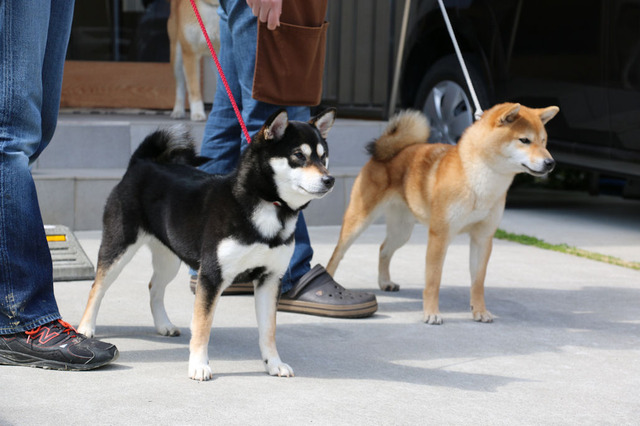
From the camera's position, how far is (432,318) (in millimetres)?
3402

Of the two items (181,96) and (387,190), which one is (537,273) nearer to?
(387,190)

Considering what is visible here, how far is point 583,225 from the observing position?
5742 millimetres

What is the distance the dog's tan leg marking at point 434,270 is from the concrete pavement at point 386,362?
0.09 m

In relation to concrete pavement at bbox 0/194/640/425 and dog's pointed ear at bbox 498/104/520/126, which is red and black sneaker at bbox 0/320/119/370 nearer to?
concrete pavement at bbox 0/194/640/425

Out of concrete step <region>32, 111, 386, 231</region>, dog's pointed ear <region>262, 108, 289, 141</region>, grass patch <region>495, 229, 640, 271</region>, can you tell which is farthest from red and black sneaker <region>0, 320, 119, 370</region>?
grass patch <region>495, 229, 640, 271</region>

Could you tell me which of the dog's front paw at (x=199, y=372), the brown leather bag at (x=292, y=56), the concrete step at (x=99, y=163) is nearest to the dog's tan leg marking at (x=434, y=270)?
the brown leather bag at (x=292, y=56)

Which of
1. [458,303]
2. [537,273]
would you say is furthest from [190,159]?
[537,273]

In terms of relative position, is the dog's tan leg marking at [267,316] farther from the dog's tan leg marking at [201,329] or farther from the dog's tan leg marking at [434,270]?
the dog's tan leg marking at [434,270]

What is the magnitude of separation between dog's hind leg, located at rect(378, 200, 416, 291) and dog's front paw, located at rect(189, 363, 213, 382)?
1.57 metres

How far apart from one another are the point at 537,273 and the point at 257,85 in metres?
1.92

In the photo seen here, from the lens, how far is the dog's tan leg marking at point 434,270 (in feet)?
11.3

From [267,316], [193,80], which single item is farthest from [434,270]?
[193,80]

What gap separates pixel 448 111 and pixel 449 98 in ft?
0.29

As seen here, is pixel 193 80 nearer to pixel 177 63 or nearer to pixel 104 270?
pixel 177 63
